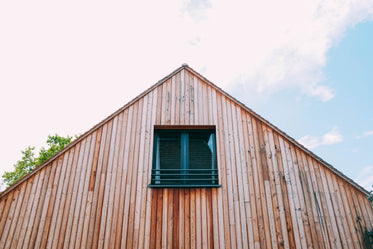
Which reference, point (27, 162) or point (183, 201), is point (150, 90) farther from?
point (27, 162)

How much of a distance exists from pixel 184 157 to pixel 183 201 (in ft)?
3.80

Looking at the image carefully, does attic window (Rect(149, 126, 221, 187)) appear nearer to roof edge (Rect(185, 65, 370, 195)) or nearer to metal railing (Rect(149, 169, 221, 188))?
metal railing (Rect(149, 169, 221, 188))

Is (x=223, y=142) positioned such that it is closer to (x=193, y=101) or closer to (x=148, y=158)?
(x=193, y=101)

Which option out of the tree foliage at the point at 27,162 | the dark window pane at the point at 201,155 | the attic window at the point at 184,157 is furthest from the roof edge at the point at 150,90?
the tree foliage at the point at 27,162

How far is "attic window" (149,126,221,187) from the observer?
6090 mm

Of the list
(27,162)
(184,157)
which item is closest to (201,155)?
(184,157)

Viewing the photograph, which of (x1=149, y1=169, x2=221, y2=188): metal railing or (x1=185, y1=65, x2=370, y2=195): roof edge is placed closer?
(x1=185, y1=65, x2=370, y2=195): roof edge

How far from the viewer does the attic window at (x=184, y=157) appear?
6.09m

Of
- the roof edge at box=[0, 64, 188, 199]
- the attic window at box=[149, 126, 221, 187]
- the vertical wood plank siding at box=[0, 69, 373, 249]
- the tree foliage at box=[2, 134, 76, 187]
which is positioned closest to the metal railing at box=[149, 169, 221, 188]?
the attic window at box=[149, 126, 221, 187]

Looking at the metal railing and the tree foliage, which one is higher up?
the tree foliage

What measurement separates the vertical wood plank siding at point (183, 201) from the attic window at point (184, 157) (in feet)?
0.80

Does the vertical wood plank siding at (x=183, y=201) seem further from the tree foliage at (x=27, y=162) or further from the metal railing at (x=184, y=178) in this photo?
the tree foliage at (x=27, y=162)

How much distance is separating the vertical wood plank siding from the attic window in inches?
9.6

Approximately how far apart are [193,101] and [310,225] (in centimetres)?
429
